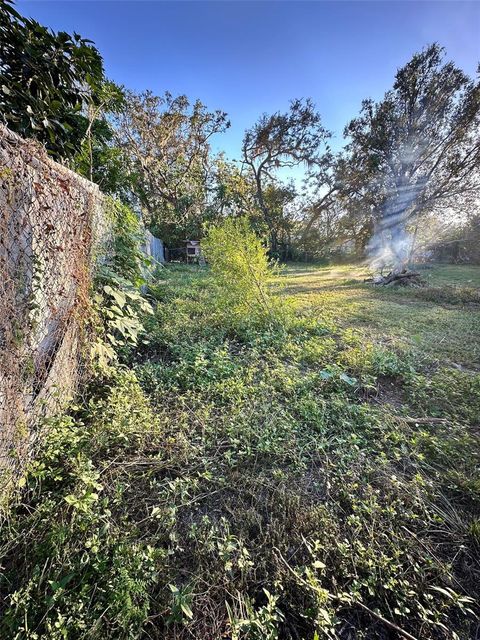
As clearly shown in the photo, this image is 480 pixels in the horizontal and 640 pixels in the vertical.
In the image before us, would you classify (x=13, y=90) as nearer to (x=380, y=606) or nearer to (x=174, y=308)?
(x=174, y=308)

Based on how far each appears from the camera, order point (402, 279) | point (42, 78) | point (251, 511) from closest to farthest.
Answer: point (251, 511) → point (42, 78) → point (402, 279)

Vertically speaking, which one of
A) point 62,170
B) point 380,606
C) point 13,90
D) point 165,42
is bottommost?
point 380,606

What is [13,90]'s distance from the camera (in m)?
1.60

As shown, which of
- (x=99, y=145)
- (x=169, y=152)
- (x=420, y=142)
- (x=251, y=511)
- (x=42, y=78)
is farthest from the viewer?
(x=169, y=152)

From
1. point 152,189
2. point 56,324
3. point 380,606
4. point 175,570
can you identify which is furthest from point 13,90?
point 152,189

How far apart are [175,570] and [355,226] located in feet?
62.0

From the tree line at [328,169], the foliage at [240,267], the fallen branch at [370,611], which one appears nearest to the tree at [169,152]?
the tree line at [328,169]

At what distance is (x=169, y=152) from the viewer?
12.1 metres

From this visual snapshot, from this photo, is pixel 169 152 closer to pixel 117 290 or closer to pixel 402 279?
pixel 402 279

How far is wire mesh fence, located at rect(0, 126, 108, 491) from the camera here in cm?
109

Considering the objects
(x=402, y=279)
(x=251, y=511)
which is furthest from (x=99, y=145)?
(x=402, y=279)

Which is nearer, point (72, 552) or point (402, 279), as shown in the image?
point (72, 552)

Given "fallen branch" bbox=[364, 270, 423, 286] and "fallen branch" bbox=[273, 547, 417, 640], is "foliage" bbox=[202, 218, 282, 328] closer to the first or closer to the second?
"fallen branch" bbox=[273, 547, 417, 640]

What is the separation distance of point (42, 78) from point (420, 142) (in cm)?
1301
